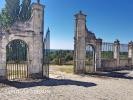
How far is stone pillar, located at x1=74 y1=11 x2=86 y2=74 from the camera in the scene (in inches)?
775

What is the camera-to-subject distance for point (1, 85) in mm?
13219

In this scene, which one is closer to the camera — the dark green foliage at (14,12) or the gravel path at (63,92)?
the gravel path at (63,92)

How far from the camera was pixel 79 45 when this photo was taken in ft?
65.5

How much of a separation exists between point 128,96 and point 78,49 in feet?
30.7

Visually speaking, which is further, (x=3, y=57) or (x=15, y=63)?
(x=15, y=63)

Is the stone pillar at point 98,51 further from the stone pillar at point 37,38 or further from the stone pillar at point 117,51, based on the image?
the stone pillar at point 37,38

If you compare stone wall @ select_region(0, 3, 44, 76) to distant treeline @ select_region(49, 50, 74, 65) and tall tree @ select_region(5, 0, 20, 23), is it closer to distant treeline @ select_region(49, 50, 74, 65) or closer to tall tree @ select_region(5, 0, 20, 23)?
distant treeline @ select_region(49, 50, 74, 65)

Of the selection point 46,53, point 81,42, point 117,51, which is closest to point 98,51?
point 81,42

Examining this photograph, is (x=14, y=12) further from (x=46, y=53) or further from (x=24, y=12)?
(x=46, y=53)

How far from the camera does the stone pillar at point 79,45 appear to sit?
64.6ft

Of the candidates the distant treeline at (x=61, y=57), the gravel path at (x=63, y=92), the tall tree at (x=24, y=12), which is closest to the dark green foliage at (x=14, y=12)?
the tall tree at (x=24, y=12)

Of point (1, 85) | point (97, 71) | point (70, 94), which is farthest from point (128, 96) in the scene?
point (97, 71)

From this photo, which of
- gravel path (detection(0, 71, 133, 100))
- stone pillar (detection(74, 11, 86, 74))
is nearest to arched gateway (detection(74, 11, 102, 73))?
stone pillar (detection(74, 11, 86, 74))

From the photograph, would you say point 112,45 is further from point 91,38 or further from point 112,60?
point 91,38
